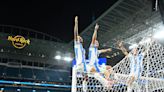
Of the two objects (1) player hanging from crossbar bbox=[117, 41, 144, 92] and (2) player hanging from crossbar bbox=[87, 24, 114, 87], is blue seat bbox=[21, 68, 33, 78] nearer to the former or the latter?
(2) player hanging from crossbar bbox=[87, 24, 114, 87]

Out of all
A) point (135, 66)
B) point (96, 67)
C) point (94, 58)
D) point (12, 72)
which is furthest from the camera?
point (12, 72)

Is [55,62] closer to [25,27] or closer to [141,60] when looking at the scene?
[25,27]

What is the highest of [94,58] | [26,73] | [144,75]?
[26,73]

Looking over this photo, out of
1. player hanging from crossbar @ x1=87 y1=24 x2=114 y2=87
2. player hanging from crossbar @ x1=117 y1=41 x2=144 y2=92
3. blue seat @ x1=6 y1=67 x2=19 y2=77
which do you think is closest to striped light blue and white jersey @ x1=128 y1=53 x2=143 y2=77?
player hanging from crossbar @ x1=117 y1=41 x2=144 y2=92

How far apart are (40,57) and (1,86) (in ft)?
15.8

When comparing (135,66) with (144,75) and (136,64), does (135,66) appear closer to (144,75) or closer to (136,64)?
(136,64)

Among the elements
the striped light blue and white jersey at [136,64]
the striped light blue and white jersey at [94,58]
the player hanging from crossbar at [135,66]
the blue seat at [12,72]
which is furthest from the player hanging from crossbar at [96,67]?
the blue seat at [12,72]

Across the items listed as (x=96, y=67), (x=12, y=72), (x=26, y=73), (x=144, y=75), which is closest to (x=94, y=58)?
(x=96, y=67)

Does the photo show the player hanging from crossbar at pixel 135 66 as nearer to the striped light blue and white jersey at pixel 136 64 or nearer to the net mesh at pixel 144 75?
the striped light blue and white jersey at pixel 136 64

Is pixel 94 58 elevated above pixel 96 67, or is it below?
above

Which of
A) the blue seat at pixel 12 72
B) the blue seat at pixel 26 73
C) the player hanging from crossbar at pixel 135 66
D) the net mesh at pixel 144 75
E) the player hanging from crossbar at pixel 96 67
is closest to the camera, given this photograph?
the net mesh at pixel 144 75

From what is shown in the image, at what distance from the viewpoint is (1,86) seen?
24.7 metres

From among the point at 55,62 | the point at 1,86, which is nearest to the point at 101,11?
the point at 55,62

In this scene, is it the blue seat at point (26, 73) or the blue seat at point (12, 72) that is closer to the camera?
the blue seat at point (12, 72)
